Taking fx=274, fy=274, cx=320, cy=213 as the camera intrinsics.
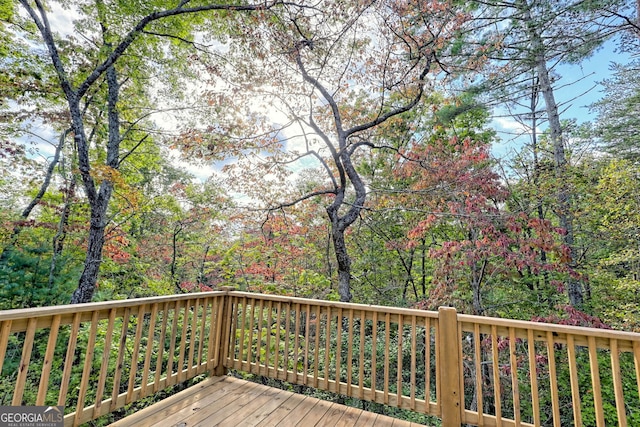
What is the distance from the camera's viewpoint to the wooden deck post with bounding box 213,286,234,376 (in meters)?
3.08

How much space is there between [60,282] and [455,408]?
758 centimetres

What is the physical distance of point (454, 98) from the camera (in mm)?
6254

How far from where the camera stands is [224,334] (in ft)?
10.3

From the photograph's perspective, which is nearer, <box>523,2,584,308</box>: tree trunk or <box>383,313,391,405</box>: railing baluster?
<box>383,313,391,405</box>: railing baluster

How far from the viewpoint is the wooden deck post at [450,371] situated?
2.12m

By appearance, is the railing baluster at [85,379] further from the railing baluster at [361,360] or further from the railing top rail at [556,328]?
the railing top rail at [556,328]

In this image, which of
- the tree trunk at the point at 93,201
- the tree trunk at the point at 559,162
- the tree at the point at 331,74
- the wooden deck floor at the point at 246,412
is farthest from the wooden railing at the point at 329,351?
the tree trunk at the point at 93,201

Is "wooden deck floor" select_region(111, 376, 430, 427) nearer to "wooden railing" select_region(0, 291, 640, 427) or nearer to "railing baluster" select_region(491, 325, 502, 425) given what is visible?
"wooden railing" select_region(0, 291, 640, 427)

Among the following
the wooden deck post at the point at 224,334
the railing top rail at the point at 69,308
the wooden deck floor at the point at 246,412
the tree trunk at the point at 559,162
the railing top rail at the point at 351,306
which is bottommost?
the wooden deck floor at the point at 246,412

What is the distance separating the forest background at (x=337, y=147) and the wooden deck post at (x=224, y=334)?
7.31 feet

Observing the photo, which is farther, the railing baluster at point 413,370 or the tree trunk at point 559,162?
the tree trunk at point 559,162

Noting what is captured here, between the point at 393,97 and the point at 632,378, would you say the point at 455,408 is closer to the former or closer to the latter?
the point at 632,378

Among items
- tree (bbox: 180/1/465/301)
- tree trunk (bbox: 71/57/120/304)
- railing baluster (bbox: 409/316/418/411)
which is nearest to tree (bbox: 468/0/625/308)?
tree (bbox: 180/1/465/301)

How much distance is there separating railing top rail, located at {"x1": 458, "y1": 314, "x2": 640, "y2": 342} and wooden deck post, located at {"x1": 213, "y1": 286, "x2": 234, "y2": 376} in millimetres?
2414
